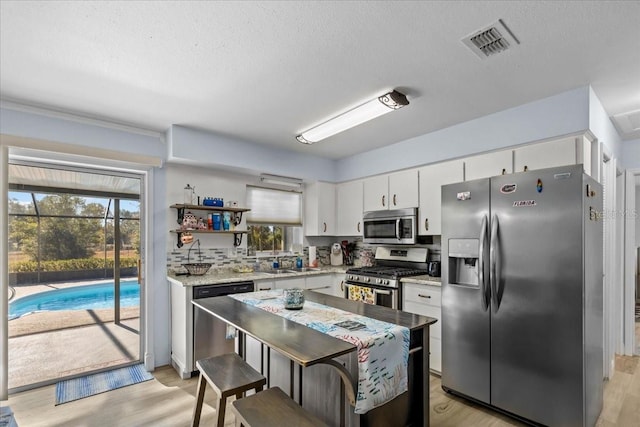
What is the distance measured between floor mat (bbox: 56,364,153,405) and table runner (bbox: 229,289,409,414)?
2.07 meters

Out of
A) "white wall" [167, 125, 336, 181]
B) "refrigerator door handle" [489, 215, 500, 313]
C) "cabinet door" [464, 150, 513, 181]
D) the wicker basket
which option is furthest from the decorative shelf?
"refrigerator door handle" [489, 215, 500, 313]

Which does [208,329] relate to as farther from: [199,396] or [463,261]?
[463,261]

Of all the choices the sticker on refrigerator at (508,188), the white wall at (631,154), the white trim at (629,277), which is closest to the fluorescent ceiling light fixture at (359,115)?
the sticker on refrigerator at (508,188)

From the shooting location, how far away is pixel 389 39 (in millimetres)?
1850

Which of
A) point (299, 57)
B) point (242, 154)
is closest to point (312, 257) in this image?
point (242, 154)

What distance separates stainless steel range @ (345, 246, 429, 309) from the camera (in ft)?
11.3

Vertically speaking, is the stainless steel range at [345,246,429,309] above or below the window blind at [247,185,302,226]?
below

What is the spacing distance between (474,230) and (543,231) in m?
0.47

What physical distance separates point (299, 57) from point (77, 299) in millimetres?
3176

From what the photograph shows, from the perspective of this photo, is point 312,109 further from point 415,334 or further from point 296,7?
point 415,334

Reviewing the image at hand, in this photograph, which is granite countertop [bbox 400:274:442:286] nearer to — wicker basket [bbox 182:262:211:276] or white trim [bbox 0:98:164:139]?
wicker basket [bbox 182:262:211:276]

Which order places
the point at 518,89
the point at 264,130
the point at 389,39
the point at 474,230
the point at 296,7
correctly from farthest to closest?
the point at 264,130 → the point at 474,230 → the point at 518,89 → the point at 389,39 → the point at 296,7

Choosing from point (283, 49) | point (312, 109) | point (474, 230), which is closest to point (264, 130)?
point (312, 109)

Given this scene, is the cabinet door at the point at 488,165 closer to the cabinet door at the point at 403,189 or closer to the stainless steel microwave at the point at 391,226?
the cabinet door at the point at 403,189
